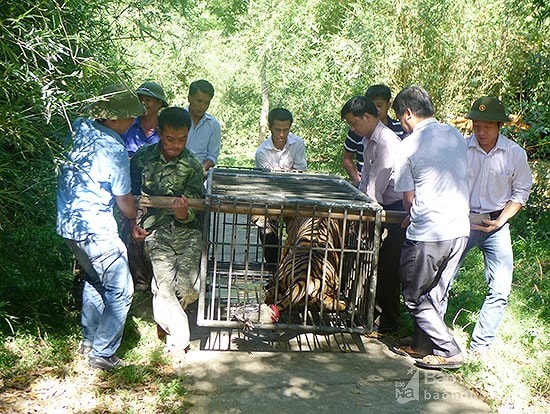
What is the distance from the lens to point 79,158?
3707mm

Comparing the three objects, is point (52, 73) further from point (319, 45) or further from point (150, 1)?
point (319, 45)

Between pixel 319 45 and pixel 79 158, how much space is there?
10231 millimetres

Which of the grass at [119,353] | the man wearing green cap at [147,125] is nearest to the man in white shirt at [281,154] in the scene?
the man wearing green cap at [147,125]

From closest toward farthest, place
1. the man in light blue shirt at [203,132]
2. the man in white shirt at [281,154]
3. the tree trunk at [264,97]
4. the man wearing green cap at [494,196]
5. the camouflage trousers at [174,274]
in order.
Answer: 1. the camouflage trousers at [174,274]
2. the man wearing green cap at [494,196]
3. the man in light blue shirt at [203,132]
4. the man in white shirt at [281,154]
5. the tree trunk at [264,97]

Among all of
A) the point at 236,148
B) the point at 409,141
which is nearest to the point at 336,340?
the point at 409,141

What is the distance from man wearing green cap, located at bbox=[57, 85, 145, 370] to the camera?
3.68 m

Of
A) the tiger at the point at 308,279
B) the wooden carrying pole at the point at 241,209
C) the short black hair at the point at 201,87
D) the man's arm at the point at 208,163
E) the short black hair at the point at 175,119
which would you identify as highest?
the short black hair at the point at 201,87

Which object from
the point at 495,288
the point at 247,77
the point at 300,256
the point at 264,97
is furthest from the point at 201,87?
the point at 247,77

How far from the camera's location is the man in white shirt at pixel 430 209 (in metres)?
4.07

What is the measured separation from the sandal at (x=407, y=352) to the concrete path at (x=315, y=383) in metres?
0.05

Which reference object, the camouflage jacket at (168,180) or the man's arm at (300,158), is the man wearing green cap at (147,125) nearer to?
the camouflage jacket at (168,180)

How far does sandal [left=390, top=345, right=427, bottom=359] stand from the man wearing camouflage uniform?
155 cm

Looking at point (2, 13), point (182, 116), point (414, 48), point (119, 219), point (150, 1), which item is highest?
point (414, 48)

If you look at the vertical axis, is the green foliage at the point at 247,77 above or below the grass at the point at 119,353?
above
